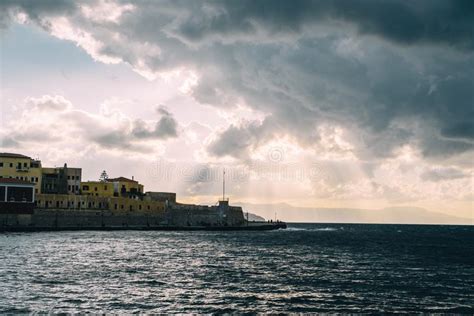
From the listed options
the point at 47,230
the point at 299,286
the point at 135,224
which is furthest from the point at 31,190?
the point at 299,286

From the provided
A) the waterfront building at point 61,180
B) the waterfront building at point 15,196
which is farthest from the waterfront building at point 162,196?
the waterfront building at point 15,196

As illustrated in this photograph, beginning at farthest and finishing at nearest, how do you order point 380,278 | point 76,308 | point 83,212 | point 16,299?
point 83,212, point 380,278, point 16,299, point 76,308

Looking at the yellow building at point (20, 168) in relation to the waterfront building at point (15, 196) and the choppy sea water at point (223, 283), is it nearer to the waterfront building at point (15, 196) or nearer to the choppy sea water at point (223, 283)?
the waterfront building at point (15, 196)

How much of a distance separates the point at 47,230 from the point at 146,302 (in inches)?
4292

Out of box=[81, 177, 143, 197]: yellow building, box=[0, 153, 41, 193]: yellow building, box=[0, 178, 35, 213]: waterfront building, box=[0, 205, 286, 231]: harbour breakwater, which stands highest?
box=[0, 153, 41, 193]: yellow building

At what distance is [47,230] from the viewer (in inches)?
5512

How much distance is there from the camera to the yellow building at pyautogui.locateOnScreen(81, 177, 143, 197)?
6838 inches

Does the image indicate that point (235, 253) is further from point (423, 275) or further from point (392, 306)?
point (392, 306)

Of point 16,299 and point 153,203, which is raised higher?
point 153,203

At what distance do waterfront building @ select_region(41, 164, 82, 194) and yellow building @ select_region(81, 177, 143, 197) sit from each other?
4.24 m

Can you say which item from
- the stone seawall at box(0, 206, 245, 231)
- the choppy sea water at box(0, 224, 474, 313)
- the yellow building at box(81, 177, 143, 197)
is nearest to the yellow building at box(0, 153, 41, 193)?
the stone seawall at box(0, 206, 245, 231)

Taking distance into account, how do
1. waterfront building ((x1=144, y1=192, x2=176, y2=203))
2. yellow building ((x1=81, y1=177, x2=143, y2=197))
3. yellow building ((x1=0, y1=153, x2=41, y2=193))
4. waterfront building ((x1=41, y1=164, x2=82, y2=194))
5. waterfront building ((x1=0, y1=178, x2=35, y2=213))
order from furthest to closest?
waterfront building ((x1=144, y1=192, x2=176, y2=203)) < yellow building ((x1=81, y1=177, x2=143, y2=197)) < waterfront building ((x1=41, y1=164, x2=82, y2=194)) < yellow building ((x1=0, y1=153, x2=41, y2=193)) < waterfront building ((x1=0, y1=178, x2=35, y2=213))

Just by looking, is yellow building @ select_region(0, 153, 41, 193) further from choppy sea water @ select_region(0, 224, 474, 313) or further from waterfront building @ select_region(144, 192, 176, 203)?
choppy sea water @ select_region(0, 224, 474, 313)

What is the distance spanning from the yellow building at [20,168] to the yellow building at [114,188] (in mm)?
17990
